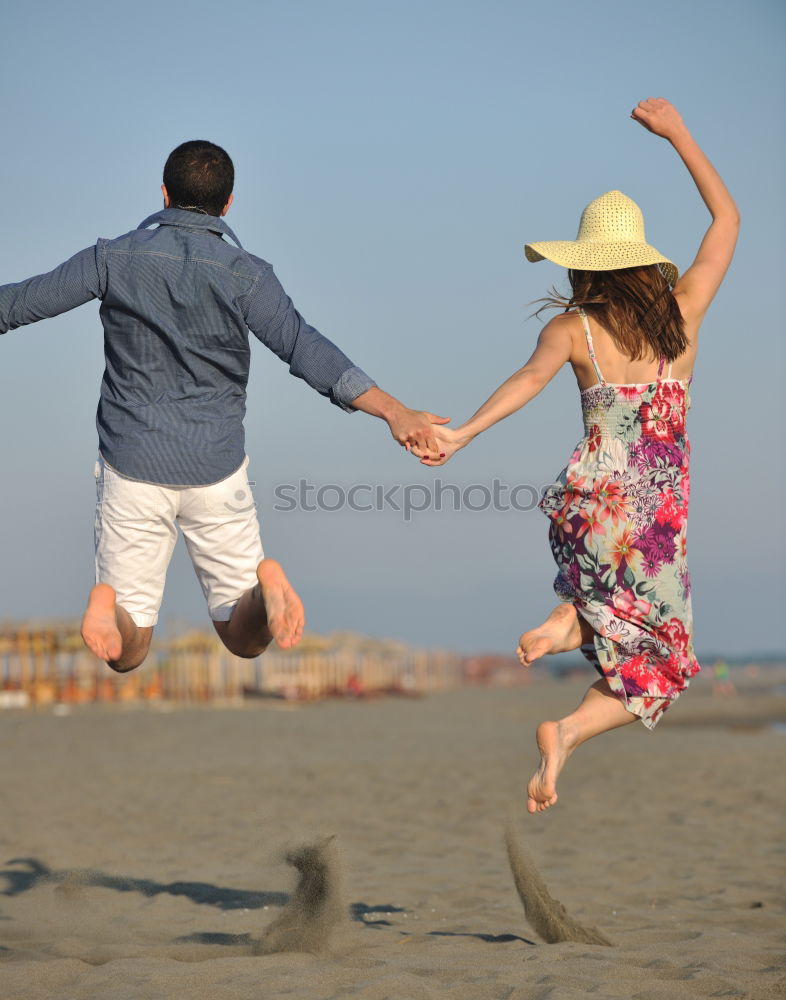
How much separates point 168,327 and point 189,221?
43 centimetres

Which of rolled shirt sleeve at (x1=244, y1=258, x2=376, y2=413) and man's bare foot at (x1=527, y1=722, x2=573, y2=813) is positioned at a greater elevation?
rolled shirt sleeve at (x1=244, y1=258, x2=376, y2=413)

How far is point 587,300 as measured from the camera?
418 cm

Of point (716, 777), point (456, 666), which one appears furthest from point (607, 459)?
point (456, 666)

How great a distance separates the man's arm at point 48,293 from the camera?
157 inches

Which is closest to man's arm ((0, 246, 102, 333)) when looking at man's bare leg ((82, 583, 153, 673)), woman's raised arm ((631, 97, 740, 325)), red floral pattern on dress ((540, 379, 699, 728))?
→ man's bare leg ((82, 583, 153, 673))

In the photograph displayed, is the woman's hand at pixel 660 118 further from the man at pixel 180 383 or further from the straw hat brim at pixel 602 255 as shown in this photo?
the man at pixel 180 383

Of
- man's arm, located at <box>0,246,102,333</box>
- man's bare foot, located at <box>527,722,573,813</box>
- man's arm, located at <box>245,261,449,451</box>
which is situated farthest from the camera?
man's arm, located at <box>245,261,449,451</box>

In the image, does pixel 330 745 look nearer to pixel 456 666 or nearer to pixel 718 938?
pixel 718 938

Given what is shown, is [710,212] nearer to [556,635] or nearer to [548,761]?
[556,635]

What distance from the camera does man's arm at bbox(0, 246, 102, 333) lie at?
399 cm

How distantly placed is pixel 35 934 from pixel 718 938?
10.4 feet

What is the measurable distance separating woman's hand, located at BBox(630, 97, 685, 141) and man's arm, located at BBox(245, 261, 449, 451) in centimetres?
153

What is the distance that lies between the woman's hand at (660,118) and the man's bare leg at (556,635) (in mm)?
1902

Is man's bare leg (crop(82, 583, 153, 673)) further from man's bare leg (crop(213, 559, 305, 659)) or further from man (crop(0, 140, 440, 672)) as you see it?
man's bare leg (crop(213, 559, 305, 659))
